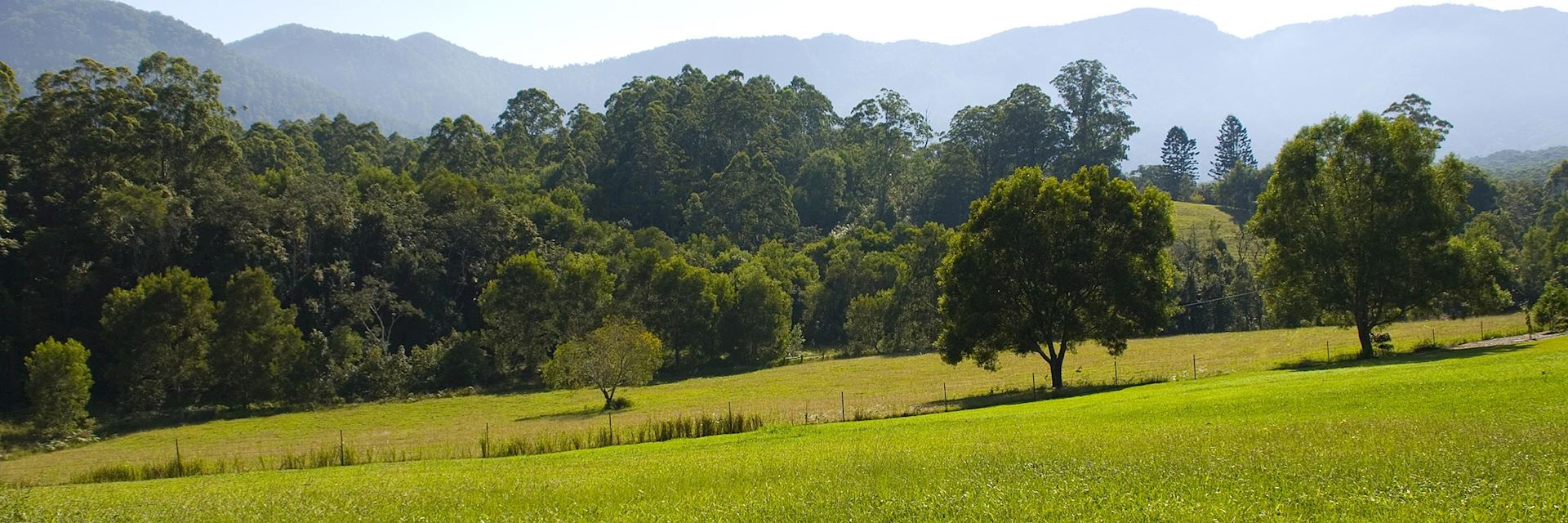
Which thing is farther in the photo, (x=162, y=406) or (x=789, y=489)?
(x=162, y=406)

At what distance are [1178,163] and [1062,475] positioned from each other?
7062 inches

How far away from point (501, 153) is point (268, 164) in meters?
29.8

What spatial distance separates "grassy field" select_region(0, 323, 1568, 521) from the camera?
473 inches

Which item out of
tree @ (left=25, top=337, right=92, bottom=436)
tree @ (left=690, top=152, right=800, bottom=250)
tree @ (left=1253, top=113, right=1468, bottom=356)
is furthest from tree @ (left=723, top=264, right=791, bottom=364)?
tree @ (left=25, top=337, right=92, bottom=436)

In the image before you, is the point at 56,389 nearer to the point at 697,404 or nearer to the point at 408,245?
the point at 408,245

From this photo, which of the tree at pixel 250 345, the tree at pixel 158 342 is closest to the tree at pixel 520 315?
the tree at pixel 250 345

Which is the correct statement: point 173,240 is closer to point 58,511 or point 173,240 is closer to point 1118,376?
point 58,511

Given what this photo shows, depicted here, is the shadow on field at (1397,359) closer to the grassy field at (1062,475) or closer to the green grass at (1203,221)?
the grassy field at (1062,475)

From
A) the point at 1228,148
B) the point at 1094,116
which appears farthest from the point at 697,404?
the point at 1228,148

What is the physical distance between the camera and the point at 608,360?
5841 cm

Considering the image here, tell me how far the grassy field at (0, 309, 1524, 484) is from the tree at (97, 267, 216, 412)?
259 inches

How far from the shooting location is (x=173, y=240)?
73.1m

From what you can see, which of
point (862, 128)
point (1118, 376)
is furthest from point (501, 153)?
point (1118, 376)

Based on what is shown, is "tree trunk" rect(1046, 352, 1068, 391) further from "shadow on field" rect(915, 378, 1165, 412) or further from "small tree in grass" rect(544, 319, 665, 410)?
"small tree in grass" rect(544, 319, 665, 410)
